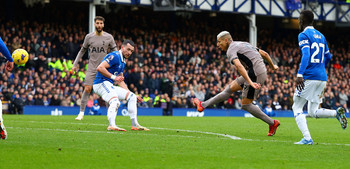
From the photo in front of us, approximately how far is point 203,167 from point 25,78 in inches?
767

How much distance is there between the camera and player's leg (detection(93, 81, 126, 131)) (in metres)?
11.9

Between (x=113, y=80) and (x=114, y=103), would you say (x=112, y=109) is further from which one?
(x=113, y=80)

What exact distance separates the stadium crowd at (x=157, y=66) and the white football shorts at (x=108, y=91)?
1304 cm

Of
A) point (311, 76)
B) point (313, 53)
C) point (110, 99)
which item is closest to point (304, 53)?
point (313, 53)

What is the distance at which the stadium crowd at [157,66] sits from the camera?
1014 inches

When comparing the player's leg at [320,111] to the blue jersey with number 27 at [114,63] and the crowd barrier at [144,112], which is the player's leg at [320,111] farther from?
the crowd barrier at [144,112]

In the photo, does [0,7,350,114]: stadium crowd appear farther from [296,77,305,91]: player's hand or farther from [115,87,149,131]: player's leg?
[296,77,305,91]: player's hand

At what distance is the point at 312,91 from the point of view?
9.60 metres

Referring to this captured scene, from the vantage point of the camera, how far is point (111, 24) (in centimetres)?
3347

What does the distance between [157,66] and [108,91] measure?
61.2ft

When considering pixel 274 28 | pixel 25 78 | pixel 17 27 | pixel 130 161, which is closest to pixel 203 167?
pixel 130 161

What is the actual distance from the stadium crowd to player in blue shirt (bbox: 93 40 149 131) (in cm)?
1309

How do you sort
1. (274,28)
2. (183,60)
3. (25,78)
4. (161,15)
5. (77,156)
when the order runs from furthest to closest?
(274,28)
(161,15)
(183,60)
(25,78)
(77,156)

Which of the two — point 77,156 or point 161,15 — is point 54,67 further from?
point 77,156
